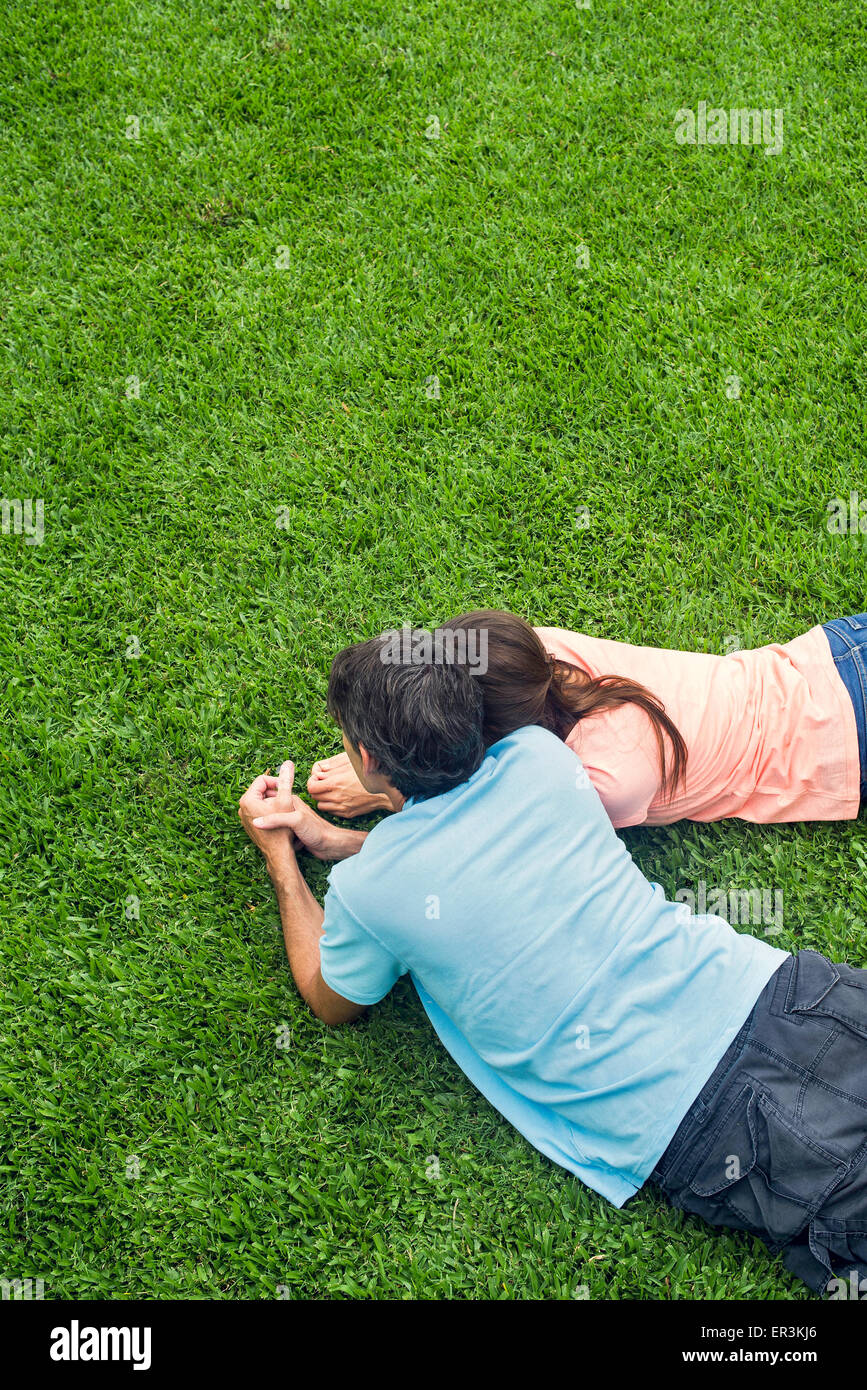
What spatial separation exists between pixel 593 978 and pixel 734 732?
926 millimetres

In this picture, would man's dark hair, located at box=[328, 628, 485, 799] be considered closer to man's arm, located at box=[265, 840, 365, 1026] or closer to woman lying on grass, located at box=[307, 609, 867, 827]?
woman lying on grass, located at box=[307, 609, 867, 827]

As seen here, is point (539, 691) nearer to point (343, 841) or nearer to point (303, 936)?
point (343, 841)

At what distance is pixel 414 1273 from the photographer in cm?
257

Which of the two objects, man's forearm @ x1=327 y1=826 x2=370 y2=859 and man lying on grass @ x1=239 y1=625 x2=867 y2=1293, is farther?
man's forearm @ x1=327 y1=826 x2=370 y2=859

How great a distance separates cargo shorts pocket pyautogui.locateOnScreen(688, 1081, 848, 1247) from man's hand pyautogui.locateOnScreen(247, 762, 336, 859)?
1.32 m

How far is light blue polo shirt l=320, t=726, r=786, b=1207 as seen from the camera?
220cm

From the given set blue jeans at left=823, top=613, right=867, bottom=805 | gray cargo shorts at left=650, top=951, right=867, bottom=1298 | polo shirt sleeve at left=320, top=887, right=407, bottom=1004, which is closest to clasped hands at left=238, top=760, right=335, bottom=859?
polo shirt sleeve at left=320, top=887, right=407, bottom=1004

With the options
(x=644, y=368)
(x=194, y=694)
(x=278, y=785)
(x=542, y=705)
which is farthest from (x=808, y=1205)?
(x=644, y=368)

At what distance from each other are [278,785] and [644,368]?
2.07m

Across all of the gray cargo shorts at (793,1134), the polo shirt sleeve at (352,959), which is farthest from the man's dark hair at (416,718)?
the gray cargo shorts at (793,1134)

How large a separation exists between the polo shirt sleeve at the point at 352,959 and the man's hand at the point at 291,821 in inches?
19.1

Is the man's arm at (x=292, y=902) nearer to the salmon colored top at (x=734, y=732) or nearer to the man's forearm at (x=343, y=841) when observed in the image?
the man's forearm at (x=343, y=841)

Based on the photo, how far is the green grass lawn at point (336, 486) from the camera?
106 inches

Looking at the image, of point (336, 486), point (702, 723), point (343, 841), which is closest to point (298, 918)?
point (343, 841)
